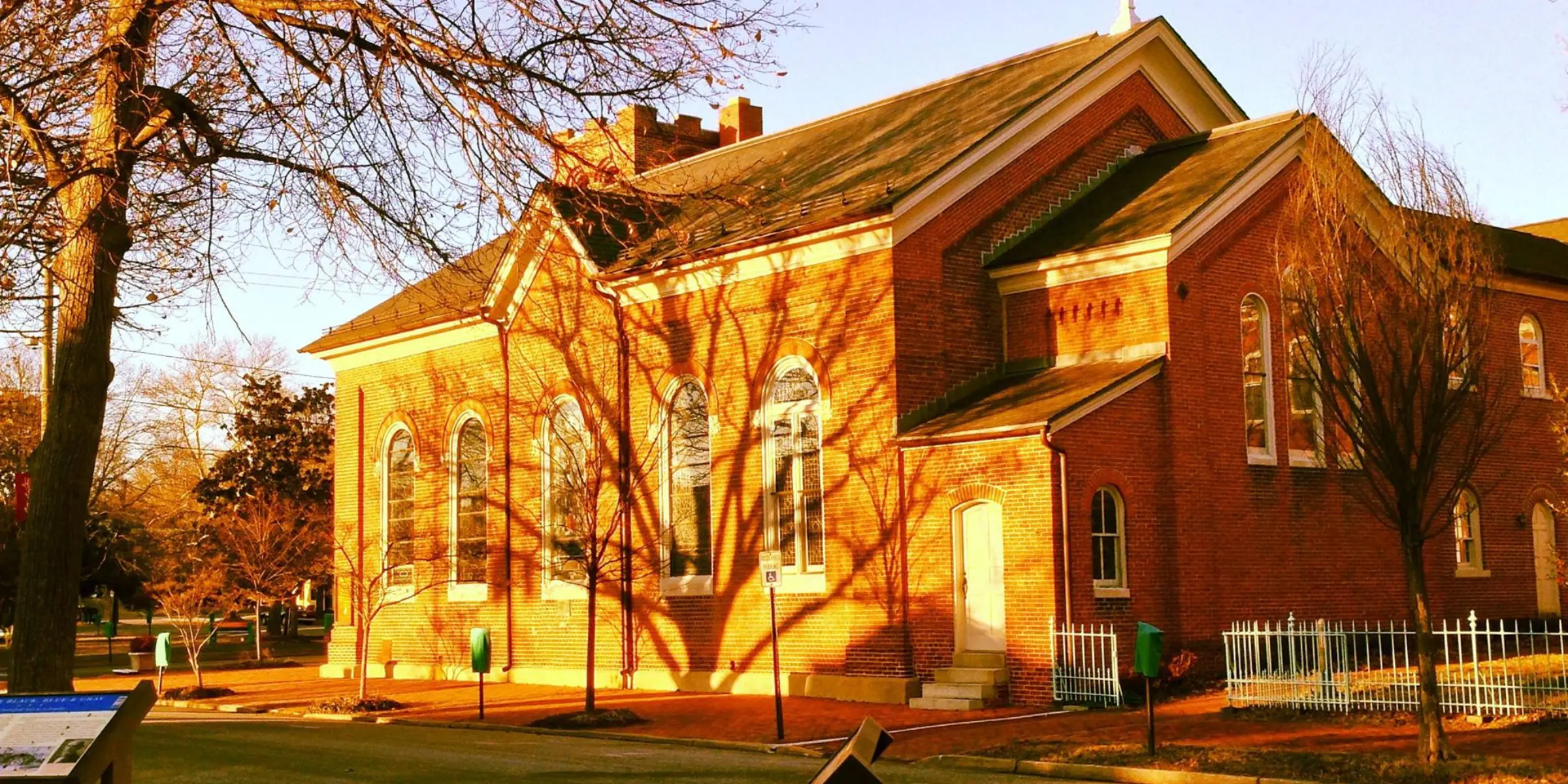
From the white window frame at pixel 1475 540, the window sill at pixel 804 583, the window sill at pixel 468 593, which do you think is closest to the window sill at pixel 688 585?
the window sill at pixel 804 583

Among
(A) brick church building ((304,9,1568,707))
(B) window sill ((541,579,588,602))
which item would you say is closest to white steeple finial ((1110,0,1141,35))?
(A) brick church building ((304,9,1568,707))

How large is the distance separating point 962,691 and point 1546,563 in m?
14.3

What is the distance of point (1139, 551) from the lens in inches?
959

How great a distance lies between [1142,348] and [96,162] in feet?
55.9

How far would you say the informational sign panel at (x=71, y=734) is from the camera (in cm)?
749

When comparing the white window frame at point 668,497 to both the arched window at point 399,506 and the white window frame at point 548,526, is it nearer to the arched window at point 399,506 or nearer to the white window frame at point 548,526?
the white window frame at point 548,526

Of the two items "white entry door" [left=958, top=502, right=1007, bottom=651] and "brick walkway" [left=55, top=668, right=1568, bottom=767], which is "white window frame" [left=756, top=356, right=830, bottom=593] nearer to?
"brick walkway" [left=55, top=668, right=1568, bottom=767]

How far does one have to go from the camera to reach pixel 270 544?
37.7 metres

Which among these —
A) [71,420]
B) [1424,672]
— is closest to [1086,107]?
[1424,672]

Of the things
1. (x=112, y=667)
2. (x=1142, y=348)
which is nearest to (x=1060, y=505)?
(x=1142, y=348)

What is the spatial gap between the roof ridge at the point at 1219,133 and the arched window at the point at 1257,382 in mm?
3127

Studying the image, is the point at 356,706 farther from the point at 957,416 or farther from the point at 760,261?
the point at 957,416

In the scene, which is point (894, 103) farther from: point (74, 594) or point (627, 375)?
point (74, 594)

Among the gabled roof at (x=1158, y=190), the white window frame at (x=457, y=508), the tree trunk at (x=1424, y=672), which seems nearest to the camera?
the tree trunk at (x=1424, y=672)
